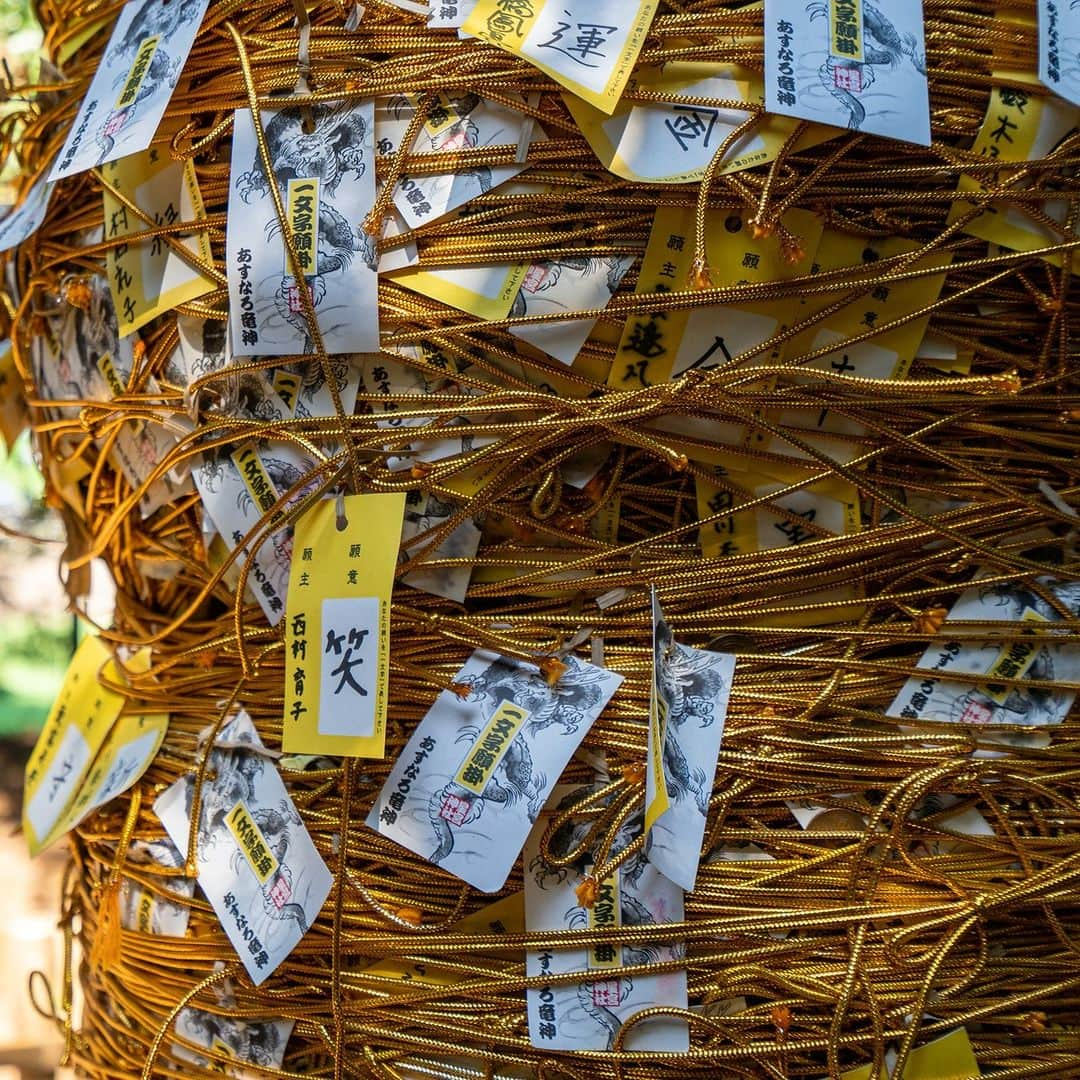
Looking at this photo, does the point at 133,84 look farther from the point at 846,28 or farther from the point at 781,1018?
the point at 781,1018

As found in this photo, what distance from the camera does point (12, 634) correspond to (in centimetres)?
198

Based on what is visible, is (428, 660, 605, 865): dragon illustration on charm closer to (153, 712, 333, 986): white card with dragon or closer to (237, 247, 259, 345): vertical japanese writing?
(153, 712, 333, 986): white card with dragon

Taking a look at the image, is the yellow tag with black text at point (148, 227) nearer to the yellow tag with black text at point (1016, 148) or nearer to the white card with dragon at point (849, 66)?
the white card with dragon at point (849, 66)

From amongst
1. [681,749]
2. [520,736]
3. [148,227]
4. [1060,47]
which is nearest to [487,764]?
[520,736]

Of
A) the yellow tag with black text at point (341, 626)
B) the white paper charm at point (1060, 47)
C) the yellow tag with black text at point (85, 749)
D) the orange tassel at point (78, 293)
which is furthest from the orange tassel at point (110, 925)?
the white paper charm at point (1060, 47)

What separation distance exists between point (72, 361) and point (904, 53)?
67cm

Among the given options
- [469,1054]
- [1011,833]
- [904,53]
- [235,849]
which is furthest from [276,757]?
[904,53]

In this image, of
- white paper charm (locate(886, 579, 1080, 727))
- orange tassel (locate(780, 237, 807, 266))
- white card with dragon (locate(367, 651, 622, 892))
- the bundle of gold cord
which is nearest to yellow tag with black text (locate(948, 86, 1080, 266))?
the bundle of gold cord

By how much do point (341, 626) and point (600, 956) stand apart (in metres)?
0.28

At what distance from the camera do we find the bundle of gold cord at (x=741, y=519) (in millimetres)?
701

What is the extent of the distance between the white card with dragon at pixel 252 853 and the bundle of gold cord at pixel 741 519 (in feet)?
0.07

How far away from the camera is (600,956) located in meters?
0.72

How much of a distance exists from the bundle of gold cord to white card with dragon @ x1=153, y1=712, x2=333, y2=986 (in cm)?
2

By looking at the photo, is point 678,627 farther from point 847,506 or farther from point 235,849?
point 235,849
